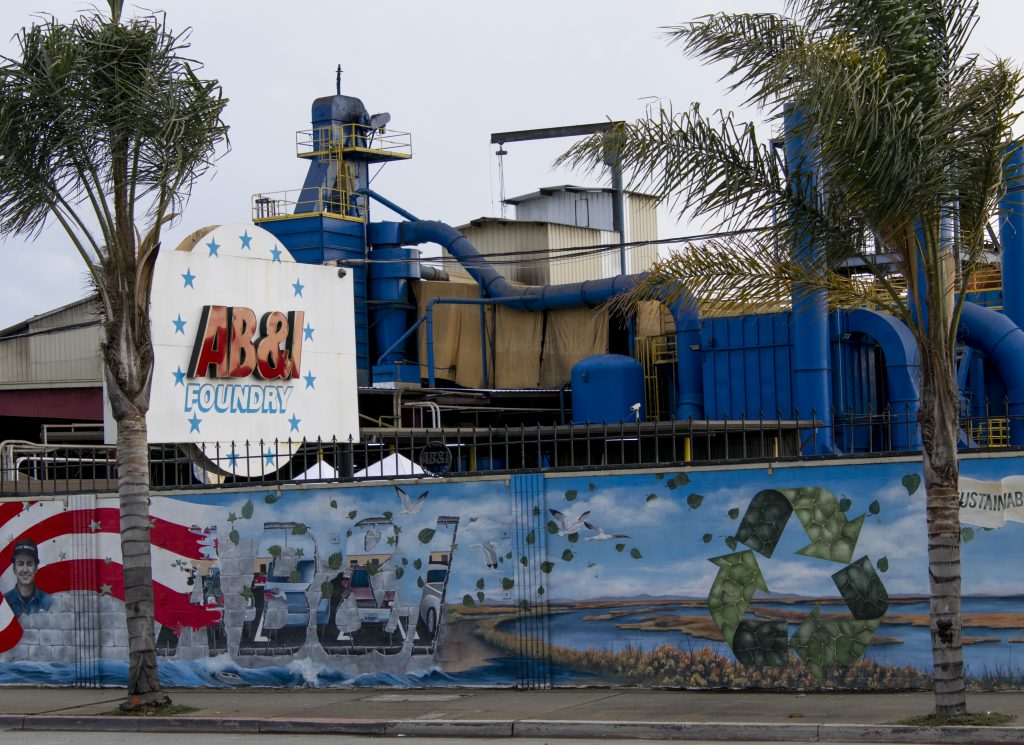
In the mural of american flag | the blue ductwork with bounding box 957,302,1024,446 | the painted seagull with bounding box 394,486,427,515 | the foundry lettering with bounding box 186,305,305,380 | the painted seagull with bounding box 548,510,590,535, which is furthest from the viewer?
the blue ductwork with bounding box 957,302,1024,446

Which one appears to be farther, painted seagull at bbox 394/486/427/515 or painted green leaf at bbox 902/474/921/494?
painted seagull at bbox 394/486/427/515

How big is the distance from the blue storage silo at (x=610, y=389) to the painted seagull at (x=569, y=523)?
20506 mm

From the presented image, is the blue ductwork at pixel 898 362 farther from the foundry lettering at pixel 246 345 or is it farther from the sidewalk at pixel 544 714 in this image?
the sidewalk at pixel 544 714

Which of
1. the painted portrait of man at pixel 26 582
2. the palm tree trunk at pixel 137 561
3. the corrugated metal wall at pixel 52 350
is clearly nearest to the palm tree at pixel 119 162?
the palm tree trunk at pixel 137 561

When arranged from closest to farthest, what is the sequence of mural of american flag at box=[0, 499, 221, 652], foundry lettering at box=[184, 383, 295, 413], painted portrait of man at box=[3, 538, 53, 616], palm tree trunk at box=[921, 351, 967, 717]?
1. palm tree trunk at box=[921, 351, 967, 717]
2. mural of american flag at box=[0, 499, 221, 652]
3. painted portrait of man at box=[3, 538, 53, 616]
4. foundry lettering at box=[184, 383, 295, 413]

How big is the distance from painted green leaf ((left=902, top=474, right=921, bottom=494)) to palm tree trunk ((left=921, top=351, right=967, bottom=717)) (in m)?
2.10

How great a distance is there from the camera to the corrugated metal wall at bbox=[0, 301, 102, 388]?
135 feet

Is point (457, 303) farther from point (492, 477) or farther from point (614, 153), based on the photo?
point (614, 153)

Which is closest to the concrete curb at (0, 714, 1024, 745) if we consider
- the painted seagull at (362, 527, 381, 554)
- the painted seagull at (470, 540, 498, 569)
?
the painted seagull at (470, 540, 498, 569)

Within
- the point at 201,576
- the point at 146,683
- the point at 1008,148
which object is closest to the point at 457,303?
the point at 201,576

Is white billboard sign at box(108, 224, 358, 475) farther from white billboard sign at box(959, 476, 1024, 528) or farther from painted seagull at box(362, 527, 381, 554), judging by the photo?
white billboard sign at box(959, 476, 1024, 528)

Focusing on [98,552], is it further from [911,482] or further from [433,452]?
[911,482]

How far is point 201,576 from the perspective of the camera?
16.6 metres

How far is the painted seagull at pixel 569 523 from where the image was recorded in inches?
579
